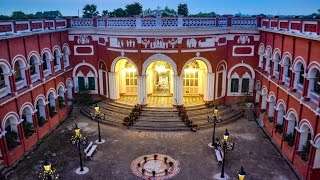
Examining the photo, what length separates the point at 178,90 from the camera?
74.8 feet

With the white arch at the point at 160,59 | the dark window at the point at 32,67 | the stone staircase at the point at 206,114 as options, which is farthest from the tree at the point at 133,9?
the dark window at the point at 32,67

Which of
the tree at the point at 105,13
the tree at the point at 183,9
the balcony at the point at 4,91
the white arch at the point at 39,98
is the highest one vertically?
the tree at the point at 183,9

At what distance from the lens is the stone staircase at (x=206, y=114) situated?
71.2 feet

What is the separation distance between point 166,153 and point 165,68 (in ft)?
30.3

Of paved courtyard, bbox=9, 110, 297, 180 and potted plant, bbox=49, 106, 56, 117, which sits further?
potted plant, bbox=49, 106, 56, 117

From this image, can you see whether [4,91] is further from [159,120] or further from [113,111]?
[159,120]

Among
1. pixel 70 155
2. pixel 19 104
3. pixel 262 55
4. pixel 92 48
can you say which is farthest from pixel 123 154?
pixel 262 55

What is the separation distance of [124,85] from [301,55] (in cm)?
1484

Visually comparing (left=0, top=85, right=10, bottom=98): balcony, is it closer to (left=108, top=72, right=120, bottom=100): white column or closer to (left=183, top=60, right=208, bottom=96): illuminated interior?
(left=108, top=72, right=120, bottom=100): white column

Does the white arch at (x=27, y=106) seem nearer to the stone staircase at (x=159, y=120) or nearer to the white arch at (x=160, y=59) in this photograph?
the stone staircase at (x=159, y=120)

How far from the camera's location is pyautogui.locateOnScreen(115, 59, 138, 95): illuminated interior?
24.8 metres

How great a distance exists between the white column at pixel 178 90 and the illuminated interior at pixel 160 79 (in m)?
2.61

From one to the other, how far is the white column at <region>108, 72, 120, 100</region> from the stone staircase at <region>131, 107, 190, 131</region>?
300 cm

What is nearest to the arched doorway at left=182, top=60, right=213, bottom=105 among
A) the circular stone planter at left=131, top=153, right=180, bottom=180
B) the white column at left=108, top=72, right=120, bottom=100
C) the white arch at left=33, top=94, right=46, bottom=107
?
the white column at left=108, top=72, right=120, bottom=100
